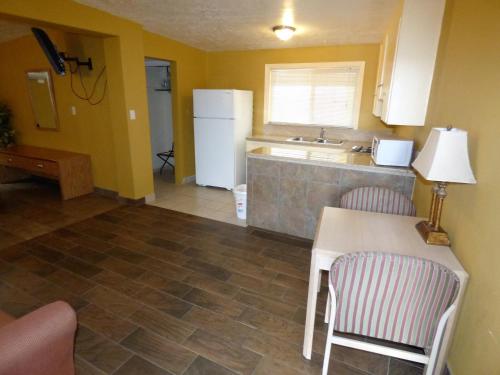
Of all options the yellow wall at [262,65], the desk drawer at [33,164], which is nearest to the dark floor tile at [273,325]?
the yellow wall at [262,65]

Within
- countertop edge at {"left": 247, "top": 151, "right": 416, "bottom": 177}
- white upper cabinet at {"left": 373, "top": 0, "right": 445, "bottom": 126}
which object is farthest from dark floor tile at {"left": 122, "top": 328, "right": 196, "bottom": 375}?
white upper cabinet at {"left": 373, "top": 0, "right": 445, "bottom": 126}

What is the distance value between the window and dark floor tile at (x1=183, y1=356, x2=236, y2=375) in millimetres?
3845

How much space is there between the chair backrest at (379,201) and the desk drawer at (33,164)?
3.96 meters

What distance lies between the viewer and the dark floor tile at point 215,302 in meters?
2.06

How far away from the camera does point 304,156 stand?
9.75 feet

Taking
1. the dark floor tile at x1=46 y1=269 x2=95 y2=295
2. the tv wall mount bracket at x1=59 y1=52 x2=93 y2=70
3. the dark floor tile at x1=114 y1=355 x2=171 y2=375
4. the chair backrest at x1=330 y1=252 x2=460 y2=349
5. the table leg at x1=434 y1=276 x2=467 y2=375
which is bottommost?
the dark floor tile at x1=114 y1=355 x2=171 y2=375

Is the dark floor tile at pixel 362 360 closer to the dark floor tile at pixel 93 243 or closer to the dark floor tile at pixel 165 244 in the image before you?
the dark floor tile at pixel 165 244

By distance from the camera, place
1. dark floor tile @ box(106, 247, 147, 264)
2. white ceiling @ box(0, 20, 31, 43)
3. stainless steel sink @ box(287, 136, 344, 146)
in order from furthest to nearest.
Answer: stainless steel sink @ box(287, 136, 344, 146) → white ceiling @ box(0, 20, 31, 43) → dark floor tile @ box(106, 247, 147, 264)

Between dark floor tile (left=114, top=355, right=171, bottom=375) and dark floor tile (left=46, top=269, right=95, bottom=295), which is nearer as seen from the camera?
dark floor tile (left=114, top=355, right=171, bottom=375)

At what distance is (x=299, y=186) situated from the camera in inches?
116

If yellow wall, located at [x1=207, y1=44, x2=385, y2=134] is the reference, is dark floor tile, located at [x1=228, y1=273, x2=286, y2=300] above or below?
below

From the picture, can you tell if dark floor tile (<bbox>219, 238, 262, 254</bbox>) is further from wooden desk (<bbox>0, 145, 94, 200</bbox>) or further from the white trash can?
wooden desk (<bbox>0, 145, 94, 200</bbox>)

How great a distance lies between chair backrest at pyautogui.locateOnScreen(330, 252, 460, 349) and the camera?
3.85 ft

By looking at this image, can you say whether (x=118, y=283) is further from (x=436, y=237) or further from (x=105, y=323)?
(x=436, y=237)
